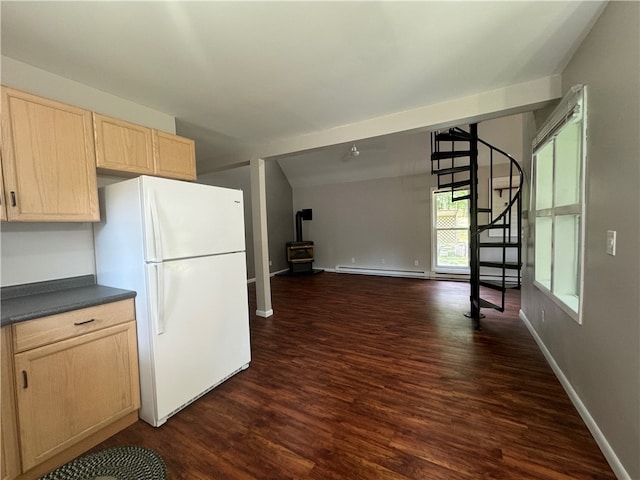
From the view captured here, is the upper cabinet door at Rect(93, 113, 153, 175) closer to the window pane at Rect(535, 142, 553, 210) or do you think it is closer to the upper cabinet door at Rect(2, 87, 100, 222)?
the upper cabinet door at Rect(2, 87, 100, 222)

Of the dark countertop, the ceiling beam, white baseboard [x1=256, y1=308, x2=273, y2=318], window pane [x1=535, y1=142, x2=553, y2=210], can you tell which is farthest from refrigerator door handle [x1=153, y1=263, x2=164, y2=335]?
window pane [x1=535, y1=142, x2=553, y2=210]

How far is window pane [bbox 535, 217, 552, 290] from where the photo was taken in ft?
8.46

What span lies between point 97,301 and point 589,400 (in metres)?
3.07

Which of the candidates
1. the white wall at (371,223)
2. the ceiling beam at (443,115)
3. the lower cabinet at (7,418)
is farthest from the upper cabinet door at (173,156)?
the white wall at (371,223)

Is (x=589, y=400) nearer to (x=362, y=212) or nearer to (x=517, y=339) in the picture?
(x=517, y=339)

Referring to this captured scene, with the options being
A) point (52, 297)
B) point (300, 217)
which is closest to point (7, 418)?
point (52, 297)

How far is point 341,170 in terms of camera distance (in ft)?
23.1

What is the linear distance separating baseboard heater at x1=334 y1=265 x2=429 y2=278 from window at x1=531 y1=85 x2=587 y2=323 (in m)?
3.87

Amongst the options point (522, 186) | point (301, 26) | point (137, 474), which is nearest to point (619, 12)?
point (301, 26)

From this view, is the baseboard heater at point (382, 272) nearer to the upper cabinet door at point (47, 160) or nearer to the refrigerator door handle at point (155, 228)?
the refrigerator door handle at point (155, 228)

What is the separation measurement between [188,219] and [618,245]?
2.53m

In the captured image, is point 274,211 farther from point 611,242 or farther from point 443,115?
point 611,242

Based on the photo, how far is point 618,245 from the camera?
1379 millimetres

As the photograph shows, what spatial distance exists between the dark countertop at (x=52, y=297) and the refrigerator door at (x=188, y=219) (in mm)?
380
